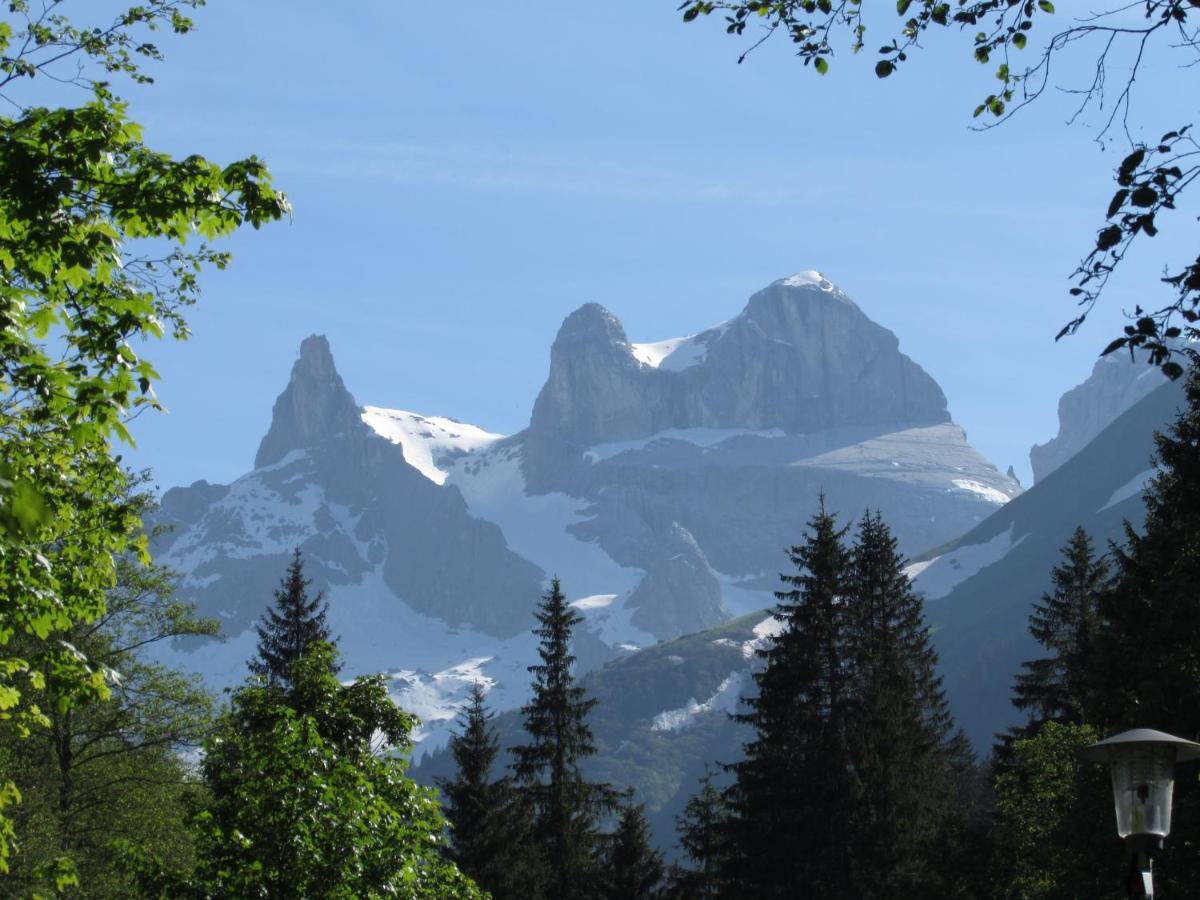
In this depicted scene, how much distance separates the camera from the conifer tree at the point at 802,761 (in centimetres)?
4281

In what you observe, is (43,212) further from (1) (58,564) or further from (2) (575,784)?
(2) (575,784)

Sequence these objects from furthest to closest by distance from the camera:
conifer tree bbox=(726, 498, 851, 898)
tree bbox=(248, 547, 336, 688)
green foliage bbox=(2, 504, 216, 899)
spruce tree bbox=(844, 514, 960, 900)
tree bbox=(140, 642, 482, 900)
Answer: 1. tree bbox=(248, 547, 336, 688)
2. conifer tree bbox=(726, 498, 851, 898)
3. spruce tree bbox=(844, 514, 960, 900)
4. green foliage bbox=(2, 504, 216, 899)
5. tree bbox=(140, 642, 482, 900)

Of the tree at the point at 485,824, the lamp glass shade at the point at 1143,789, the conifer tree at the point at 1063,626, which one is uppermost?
the conifer tree at the point at 1063,626

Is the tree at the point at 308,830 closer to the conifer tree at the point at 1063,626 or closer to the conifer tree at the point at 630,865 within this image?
the conifer tree at the point at 630,865

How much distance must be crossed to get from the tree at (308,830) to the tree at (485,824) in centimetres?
A: 3045

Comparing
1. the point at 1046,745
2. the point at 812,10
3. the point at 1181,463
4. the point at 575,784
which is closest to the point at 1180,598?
the point at 1181,463

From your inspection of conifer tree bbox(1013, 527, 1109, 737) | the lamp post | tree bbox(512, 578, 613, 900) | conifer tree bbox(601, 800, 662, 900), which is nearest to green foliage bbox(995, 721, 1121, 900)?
conifer tree bbox(1013, 527, 1109, 737)

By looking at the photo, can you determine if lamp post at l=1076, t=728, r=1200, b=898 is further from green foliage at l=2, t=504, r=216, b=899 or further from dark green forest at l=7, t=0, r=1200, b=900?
green foliage at l=2, t=504, r=216, b=899

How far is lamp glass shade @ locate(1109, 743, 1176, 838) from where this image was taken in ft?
36.7

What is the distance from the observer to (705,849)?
49.4 metres

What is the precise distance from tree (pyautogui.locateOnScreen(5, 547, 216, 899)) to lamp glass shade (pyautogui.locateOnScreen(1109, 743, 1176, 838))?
21083mm

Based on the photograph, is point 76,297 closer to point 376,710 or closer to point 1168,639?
point 376,710

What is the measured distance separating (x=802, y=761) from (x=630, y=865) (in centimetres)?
1008

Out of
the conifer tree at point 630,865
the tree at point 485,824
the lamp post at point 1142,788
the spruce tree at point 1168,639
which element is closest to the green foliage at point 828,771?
the conifer tree at point 630,865
